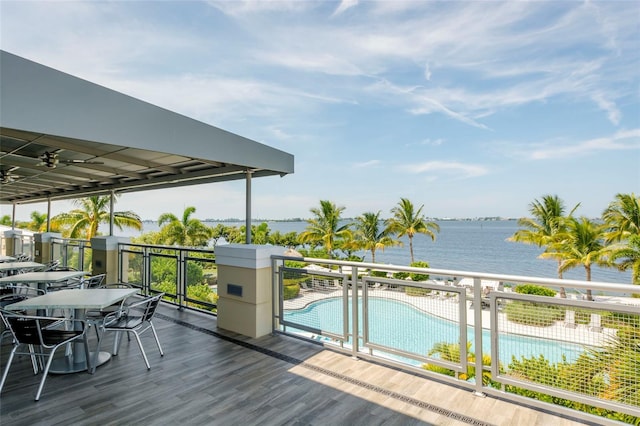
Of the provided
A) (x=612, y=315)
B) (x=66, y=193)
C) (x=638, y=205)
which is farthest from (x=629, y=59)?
(x=66, y=193)

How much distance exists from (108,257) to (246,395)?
6479mm

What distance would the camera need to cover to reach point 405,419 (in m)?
2.75

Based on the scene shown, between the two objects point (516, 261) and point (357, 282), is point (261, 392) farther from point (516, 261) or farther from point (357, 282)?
point (516, 261)

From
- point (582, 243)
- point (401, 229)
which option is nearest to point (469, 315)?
point (582, 243)

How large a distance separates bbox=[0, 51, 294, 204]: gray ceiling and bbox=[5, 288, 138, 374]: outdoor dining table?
5.29 feet

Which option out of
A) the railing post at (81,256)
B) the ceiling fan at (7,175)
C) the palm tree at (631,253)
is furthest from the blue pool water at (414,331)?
the palm tree at (631,253)

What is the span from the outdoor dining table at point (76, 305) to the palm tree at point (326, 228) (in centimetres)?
2333

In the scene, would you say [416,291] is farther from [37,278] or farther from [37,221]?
[37,221]

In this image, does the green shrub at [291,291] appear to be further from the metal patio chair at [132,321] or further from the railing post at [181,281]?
the railing post at [181,281]

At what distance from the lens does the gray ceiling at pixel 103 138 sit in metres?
2.72

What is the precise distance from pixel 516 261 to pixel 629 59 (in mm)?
29681

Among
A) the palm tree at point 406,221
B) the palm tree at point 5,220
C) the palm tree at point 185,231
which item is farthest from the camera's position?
the palm tree at point 406,221

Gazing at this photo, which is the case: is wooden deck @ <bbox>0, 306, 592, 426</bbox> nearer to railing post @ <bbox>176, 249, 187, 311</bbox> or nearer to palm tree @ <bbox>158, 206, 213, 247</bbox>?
railing post @ <bbox>176, 249, 187, 311</bbox>

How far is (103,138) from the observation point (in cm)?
319
